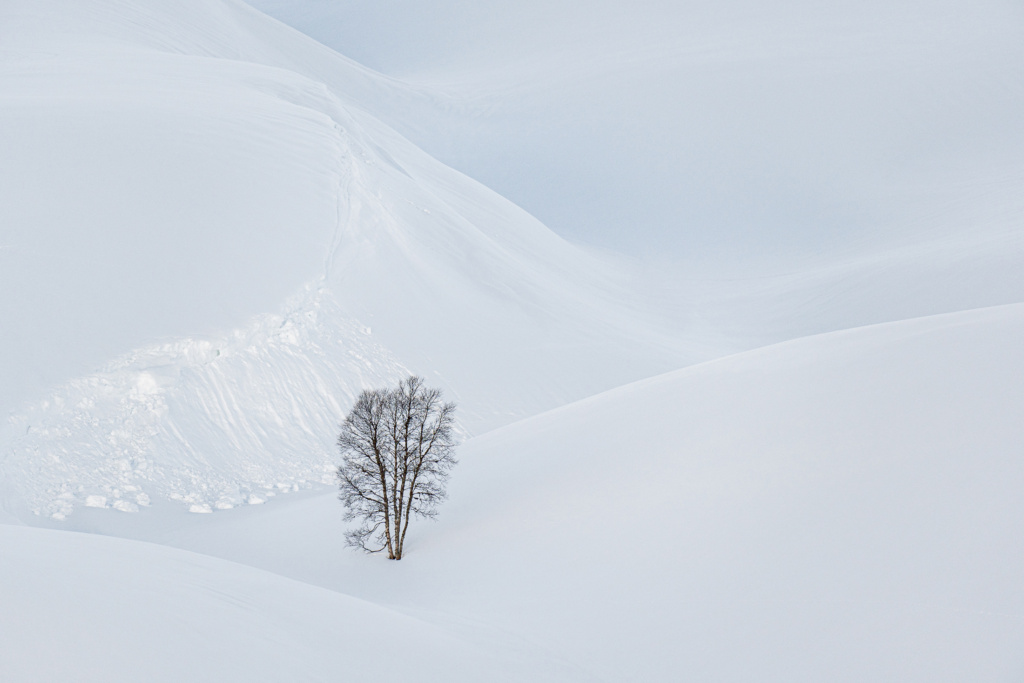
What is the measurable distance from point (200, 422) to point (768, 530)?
42.3ft

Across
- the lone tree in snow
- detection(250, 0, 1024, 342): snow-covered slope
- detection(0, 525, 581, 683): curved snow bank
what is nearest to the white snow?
detection(0, 525, 581, 683): curved snow bank

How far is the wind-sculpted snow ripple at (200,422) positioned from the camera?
15773 mm

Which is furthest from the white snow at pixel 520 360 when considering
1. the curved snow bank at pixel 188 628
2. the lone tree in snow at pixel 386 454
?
the lone tree in snow at pixel 386 454

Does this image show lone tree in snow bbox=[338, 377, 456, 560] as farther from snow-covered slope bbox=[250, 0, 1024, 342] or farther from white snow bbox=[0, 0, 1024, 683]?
snow-covered slope bbox=[250, 0, 1024, 342]

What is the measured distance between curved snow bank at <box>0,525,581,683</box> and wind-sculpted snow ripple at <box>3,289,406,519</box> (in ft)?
29.9

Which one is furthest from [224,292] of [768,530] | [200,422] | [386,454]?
[768,530]

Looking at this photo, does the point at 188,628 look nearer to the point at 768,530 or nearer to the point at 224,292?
the point at 768,530

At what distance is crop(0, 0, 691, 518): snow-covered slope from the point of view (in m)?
16.9

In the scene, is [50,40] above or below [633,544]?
above

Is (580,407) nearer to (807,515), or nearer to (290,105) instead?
(807,515)

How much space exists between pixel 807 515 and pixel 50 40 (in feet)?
109

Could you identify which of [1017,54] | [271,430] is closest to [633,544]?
[271,430]

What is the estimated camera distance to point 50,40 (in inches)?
1239

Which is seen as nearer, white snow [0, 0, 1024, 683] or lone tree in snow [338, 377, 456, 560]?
white snow [0, 0, 1024, 683]
